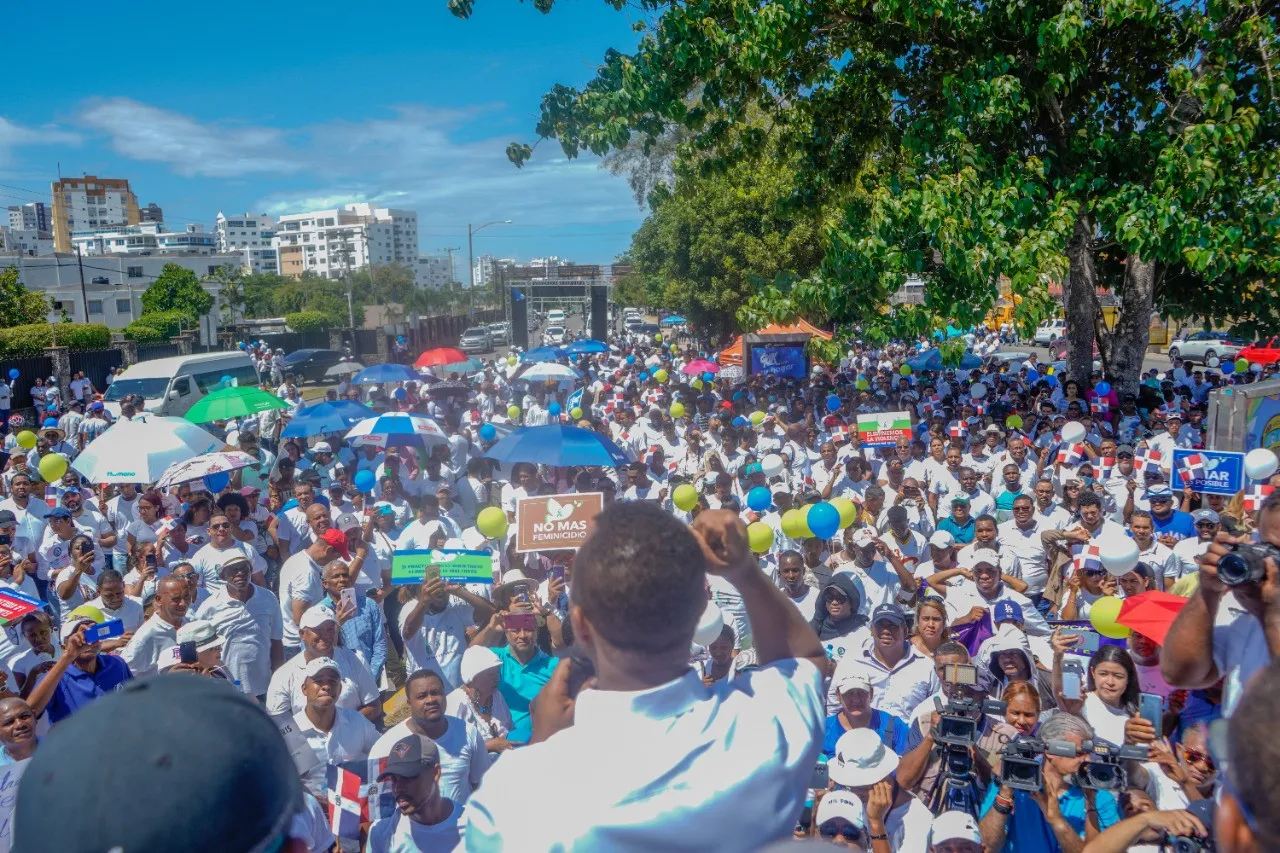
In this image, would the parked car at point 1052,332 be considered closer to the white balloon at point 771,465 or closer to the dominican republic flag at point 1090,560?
the white balloon at point 771,465

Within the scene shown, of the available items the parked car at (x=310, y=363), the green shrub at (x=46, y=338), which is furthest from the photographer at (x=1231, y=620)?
the parked car at (x=310, y=363)

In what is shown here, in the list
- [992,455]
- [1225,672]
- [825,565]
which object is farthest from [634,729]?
[992,455]

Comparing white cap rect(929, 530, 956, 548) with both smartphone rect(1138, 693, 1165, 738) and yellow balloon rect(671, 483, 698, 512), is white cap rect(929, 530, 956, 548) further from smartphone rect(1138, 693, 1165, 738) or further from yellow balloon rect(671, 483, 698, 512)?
smartphone rect(1138, 693, 1165, 738)

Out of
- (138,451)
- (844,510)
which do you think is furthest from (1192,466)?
(138,451)

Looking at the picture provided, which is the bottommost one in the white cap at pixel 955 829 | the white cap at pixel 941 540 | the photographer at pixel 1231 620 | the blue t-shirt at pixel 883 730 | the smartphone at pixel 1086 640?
the blue t-shirt at pixel 883 730

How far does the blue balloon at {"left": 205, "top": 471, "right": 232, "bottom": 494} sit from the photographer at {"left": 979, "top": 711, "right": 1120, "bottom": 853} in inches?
344

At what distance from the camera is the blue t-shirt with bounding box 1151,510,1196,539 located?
8031mm

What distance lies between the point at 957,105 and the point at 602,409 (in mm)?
9336

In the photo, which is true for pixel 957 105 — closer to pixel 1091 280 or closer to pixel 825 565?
pixel 1091 280

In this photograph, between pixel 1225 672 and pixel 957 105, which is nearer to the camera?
pixel 1225 672

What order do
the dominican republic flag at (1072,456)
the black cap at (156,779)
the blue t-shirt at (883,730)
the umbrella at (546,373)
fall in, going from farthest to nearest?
the umbrella at (546,373)
the dominican republic flag at (1072,456)
the blue t-shirt at (883,730)
the black cap at (156,779)

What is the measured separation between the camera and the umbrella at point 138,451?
9062 millimetres

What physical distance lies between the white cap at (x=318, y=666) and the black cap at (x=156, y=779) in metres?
3.99

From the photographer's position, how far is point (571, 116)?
38.3 ft
